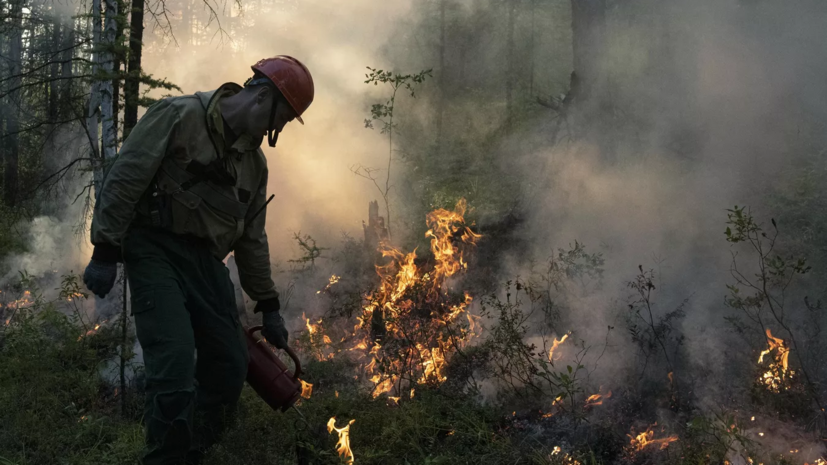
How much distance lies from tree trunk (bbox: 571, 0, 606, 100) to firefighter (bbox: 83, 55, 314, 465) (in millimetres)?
6050

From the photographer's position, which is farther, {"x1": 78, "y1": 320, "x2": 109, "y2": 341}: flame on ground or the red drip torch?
{"x1": 78, "y1": 320, "x2": 109, "y2": 341}: flame on ground

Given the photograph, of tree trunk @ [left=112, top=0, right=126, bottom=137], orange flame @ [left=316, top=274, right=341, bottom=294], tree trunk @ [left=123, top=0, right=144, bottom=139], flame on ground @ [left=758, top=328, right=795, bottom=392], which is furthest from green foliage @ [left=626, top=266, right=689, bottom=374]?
tree trunk @ [left=123, top=0, right=144, bottom=139]

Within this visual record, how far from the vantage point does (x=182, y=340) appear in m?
2.68

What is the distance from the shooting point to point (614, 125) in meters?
7.66

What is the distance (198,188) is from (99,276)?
66cm

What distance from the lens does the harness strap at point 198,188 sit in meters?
2.89

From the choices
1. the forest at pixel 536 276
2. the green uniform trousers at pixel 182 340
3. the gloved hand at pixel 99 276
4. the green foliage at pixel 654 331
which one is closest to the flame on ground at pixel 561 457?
the forest at pixel 536 276

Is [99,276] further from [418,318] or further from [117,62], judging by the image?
[117,62]

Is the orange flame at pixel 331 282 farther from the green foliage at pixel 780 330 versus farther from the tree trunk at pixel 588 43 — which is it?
the green foliage at pixel 780 330

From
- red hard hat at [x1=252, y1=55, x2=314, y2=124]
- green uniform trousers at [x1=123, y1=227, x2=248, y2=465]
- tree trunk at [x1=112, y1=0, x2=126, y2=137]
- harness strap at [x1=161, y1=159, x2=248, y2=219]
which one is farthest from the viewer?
tree trunk at [x1=112, y1=0, x2=126, y2=137]

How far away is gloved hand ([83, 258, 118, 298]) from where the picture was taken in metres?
2.66

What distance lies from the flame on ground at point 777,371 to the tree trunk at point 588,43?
15.9 feet

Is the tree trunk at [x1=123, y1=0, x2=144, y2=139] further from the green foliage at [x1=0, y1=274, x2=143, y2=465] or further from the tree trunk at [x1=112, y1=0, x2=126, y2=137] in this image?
the green foliage at [x1=0, y1=274, x2=143, y2=465]

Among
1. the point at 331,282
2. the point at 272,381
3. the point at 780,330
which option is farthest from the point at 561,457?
the point at 331,282
